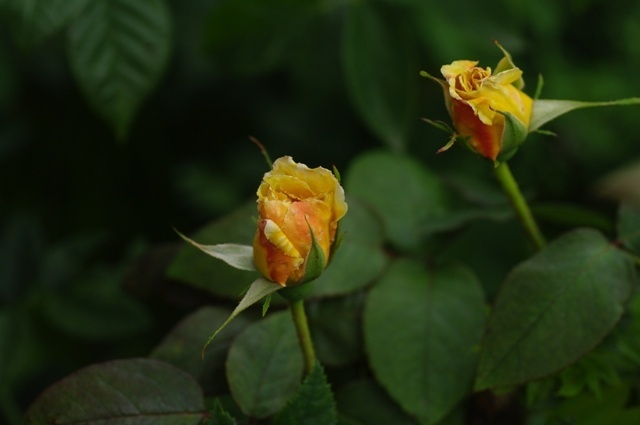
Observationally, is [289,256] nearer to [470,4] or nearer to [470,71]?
[470,71]

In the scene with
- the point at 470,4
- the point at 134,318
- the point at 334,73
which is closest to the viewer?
the point at 134,318

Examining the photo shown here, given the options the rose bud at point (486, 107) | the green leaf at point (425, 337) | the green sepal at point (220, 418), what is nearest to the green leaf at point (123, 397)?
the green sepal at point (220, 418)

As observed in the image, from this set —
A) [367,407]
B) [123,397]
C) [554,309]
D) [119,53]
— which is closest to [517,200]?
[554,309]

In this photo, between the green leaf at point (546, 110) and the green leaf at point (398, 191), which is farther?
the green leaf at point (398, 191)

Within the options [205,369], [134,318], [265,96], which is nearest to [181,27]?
[265,96]

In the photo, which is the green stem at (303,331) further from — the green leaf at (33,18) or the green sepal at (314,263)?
the green leaf at (33,18)

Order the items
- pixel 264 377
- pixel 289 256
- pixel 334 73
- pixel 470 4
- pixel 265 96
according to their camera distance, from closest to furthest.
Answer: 1. pixel 289 256
2. pixel 264 377
3. pixel 470 4
4. pixel 334 73
5. pixel 265 96

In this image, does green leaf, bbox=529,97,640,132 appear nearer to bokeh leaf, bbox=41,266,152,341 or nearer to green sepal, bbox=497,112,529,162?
green sepal, bbox=497,112,529,162
